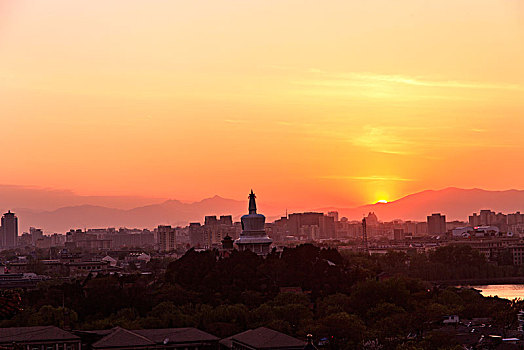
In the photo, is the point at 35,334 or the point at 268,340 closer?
the point at 268,340

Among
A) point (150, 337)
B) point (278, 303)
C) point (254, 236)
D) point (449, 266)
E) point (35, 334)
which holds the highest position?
point (254, 236)

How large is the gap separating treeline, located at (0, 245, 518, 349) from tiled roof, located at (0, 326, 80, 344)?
0.78m

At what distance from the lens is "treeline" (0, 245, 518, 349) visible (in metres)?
32.4

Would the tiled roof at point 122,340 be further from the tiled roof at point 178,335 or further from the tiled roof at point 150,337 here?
the tiled roof at point 178,335

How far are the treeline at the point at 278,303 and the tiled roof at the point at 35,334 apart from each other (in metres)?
0.78

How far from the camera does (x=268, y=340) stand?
1127 inches

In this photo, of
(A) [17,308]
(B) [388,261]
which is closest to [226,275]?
(A) [17,308]

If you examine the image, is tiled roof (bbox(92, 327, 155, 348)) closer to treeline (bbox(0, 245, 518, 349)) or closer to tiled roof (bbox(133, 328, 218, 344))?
tiled roof (bbox(133, 328, 218, 344))

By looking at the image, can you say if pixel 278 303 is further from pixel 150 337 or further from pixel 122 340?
pixel 122 340

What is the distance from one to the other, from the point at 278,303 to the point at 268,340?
1033 cm

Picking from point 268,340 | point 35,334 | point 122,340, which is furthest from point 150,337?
point 268,340

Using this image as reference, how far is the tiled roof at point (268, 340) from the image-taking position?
92.3ft

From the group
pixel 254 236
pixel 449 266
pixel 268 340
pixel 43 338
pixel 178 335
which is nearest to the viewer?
pixel 268 340

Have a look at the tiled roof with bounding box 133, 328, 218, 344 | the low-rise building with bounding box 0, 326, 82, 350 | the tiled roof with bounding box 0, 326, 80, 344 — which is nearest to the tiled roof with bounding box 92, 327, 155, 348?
the tiled roof with bounding box 133, 328, 218, 344
